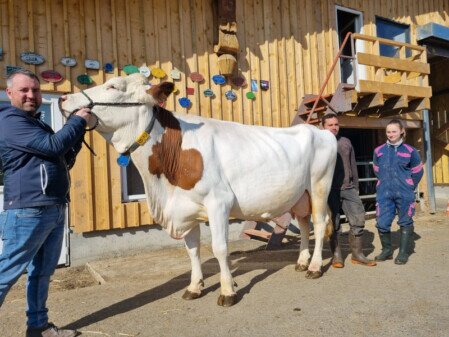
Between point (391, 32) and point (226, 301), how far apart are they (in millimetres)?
8505

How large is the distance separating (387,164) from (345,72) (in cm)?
622

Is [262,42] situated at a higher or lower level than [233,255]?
higher

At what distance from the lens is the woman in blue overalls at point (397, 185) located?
4.50m

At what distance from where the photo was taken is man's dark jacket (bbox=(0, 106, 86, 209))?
240 centimetres

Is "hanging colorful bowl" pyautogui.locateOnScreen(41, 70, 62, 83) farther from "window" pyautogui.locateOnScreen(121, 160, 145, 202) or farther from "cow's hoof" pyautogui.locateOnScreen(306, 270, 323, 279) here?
"cow's hoof" pyautogui.locateOnScreen(306, 270, 323, 279)

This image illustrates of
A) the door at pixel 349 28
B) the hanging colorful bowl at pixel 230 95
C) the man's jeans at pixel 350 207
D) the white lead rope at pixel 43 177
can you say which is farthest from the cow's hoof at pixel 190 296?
the door at pixel 349 28

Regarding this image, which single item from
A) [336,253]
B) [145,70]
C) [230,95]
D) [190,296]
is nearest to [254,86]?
[230,95]

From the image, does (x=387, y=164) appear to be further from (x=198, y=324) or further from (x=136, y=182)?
(x=136, y=182)

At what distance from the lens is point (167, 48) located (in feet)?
19.9

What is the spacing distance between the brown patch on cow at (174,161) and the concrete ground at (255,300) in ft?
Answer: 3.80


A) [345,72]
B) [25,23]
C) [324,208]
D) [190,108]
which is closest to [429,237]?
[324,208]

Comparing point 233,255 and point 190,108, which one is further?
point 190,108

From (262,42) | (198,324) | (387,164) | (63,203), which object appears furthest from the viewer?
(262,42)

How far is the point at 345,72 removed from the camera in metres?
10.2
